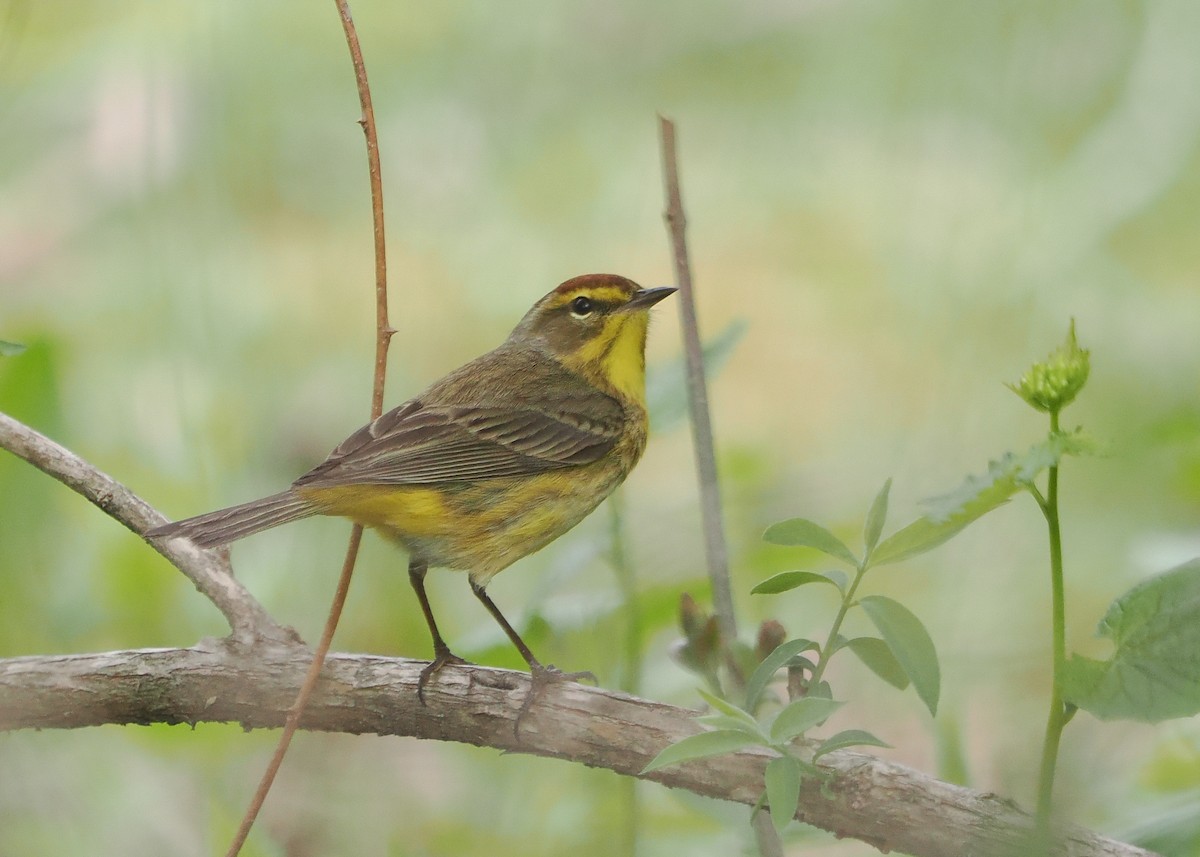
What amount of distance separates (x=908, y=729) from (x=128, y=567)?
109 inches

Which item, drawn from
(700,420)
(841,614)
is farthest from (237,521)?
(841,614)

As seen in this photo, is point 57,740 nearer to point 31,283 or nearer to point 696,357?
point 696,357

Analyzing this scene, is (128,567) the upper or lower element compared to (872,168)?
lower

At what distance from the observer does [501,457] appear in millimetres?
4059

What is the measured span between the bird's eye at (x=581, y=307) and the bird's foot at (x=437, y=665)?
1.64m

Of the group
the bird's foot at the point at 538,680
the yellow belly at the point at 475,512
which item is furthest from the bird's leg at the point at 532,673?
the yellow belly at the point at 475,512

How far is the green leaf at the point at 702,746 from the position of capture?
1865 mm

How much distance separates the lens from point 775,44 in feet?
25.1

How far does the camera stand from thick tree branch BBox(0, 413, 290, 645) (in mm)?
3020

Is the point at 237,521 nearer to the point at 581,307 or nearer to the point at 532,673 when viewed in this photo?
the point at 532,673

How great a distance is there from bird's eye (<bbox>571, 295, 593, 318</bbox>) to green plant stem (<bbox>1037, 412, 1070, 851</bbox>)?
286cm

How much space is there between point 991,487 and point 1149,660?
44 centimetres

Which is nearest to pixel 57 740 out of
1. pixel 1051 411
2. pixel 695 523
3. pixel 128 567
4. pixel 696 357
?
pixel 128 567

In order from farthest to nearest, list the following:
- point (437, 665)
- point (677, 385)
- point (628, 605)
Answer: point (677, 385), point (437, 665), point (628, 605)
